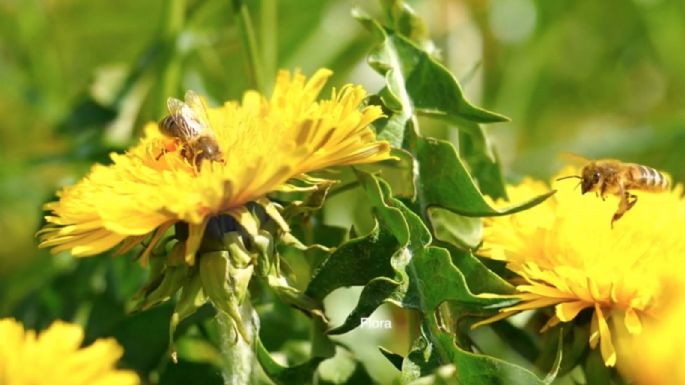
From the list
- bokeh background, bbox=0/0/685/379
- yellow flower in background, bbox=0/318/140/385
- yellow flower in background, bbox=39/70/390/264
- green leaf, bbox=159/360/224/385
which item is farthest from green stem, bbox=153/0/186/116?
yellow flower in background, bbox=0/318/140/385

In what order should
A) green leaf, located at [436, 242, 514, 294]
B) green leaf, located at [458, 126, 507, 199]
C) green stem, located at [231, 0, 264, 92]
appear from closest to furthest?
green leaf, located at [436, 242, 514, 294], green leaf, located at [458, 126, 507, 199], green stem, located at [231, 0, 264, 92]

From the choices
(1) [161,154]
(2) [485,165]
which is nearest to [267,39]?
(2) [485,165]

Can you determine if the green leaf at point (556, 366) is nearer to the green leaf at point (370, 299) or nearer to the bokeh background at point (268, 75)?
the green leaf at point (370, 299)

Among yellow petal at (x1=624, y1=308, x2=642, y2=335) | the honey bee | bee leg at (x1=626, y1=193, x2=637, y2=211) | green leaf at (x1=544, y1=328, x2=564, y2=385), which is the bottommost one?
green leaf at (x1=544, y1=328, x2=564, y2=385)

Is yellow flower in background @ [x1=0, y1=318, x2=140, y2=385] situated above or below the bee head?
above

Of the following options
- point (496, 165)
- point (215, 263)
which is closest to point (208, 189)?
point (215, 263)

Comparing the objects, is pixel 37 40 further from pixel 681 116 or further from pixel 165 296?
pixel 165 296

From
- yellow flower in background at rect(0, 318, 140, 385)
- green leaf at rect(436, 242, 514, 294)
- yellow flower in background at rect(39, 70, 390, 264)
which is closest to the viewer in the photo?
yellow flower in background at rect(0, 318, 140, 385)

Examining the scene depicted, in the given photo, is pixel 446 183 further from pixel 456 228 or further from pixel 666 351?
pixel 666 351

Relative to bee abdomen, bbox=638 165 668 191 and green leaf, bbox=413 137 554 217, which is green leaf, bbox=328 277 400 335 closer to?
green leaf, bbox=413 137 554 217
